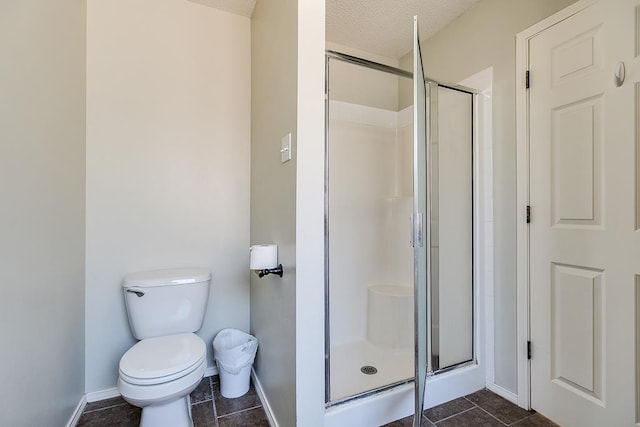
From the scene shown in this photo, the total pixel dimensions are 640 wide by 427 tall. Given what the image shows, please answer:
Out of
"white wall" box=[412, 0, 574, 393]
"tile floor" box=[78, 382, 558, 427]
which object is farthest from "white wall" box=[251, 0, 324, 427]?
"white wall" box=[412, 0, 574, 393]

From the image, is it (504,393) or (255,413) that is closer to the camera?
(255,413)

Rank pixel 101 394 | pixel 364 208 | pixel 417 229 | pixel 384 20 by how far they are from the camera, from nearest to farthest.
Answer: pixel 417 229, pixel 101 394, pixel 384 20, pixel 364 208

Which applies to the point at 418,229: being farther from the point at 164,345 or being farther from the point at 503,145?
the point at 164,345

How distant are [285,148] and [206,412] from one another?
1522mm

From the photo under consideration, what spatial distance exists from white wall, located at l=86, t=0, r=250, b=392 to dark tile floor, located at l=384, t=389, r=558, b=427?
1.29 metres

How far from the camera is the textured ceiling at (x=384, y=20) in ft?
6.28

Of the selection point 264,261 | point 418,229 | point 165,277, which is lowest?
point 165,277

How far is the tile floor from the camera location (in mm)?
1521

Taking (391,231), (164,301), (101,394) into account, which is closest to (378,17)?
(391,231)

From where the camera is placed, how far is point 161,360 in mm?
1347

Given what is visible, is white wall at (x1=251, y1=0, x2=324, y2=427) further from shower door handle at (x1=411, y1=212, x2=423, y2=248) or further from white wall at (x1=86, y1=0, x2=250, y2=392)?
white wall at (x1=86, y1=0, x2=250, y2=392)

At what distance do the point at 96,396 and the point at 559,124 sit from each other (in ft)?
9.87

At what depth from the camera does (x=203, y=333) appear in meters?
1.95

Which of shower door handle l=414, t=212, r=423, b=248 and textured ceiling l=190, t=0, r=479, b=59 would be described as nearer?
shower door handle l=414, t=212, r=423, b=248
